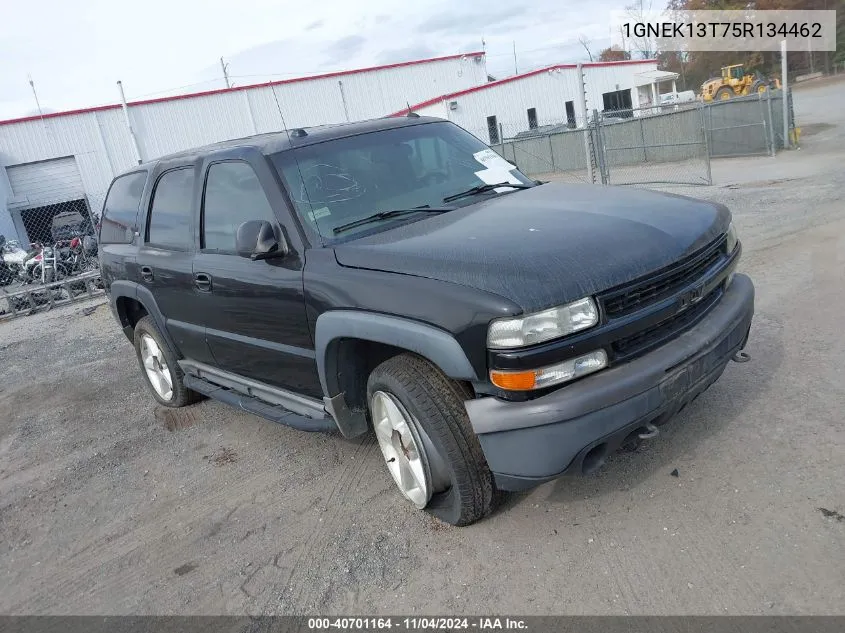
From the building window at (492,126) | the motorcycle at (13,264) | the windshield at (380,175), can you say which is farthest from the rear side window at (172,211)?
the building window at (492,126)

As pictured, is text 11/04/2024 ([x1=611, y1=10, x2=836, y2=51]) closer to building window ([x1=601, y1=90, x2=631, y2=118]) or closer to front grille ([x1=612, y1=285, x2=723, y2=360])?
building window ([x1=601, y1=90, x2=631, y2=118])

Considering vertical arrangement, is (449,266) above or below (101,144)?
below

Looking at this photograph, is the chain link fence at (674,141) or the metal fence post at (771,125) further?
the metal fence post at (771,125)

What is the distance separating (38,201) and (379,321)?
30241 millimetres

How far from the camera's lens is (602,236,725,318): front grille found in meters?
2.71

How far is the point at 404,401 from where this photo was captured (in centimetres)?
302

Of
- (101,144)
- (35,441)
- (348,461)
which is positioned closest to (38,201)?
(101,144)

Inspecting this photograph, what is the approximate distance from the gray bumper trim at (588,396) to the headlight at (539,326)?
0.77 feet

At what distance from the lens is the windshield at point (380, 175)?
3.56m

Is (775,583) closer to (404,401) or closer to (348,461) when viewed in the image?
(404,401)

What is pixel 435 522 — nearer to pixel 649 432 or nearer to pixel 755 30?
pixel 649 432

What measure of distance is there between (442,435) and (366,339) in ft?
1.86

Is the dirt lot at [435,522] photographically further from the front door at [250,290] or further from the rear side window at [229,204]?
the rear side window at [229,204]

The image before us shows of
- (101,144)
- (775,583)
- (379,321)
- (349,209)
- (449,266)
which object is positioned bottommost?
(775,583)
